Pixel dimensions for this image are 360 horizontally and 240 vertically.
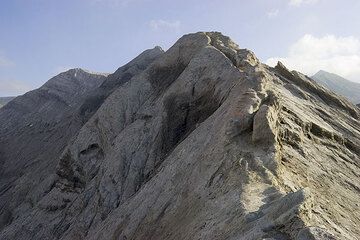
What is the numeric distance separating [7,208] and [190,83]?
34390mm

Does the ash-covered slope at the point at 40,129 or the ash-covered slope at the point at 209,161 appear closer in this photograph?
the ash-covered slope at the point at 209,161

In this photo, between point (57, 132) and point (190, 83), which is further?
point (57, 132)

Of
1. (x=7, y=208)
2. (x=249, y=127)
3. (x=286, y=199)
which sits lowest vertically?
(x=7, y=208)

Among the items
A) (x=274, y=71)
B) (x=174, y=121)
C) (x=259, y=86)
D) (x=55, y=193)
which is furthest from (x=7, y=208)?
(x=259, y=86)

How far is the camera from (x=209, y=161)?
2278 centimetres

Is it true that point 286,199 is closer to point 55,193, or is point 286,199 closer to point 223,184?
point 223,184

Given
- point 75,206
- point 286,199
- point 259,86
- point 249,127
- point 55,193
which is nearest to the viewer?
point 286,199

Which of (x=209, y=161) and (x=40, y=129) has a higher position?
(x=40, y=129)

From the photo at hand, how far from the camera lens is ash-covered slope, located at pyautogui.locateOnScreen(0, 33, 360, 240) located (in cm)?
1761

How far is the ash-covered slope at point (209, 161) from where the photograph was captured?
17.6 metres

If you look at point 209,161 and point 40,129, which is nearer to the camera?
point 209,161

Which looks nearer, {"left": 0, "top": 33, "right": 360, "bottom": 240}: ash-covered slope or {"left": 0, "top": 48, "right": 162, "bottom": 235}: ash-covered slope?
{"left": 0, "top": 33, "right": 360, "bottom": 240}: ash-covered slope

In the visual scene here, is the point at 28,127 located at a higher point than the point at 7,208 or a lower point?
higher

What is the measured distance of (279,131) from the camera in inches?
934
